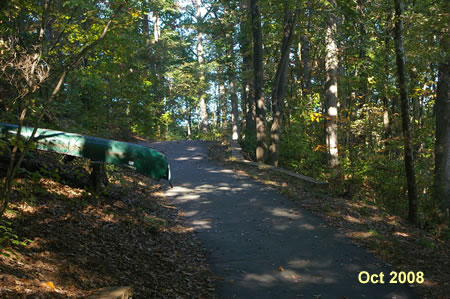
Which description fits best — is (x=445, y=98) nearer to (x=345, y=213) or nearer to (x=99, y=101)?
(x=345, y=213)

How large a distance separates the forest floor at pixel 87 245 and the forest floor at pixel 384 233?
135 inches

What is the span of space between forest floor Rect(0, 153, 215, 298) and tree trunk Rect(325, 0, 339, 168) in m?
8.78

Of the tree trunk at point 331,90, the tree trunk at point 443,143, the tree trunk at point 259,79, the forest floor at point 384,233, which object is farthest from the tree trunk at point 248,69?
the tree trunk at point 443,143

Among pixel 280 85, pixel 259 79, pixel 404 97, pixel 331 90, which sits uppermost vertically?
pixel 259 79

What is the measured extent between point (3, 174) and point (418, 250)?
8.58m

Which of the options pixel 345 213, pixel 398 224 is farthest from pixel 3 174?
pixel 398 224

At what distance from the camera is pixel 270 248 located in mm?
7266

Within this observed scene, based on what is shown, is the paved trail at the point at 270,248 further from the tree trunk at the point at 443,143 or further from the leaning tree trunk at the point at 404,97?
the tree trunk at the point at 443,143

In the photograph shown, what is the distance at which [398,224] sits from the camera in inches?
387

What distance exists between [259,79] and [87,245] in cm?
1205

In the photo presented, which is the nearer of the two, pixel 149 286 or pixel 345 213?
pixel 149 286

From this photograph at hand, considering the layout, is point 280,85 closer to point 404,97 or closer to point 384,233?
point 404,97
